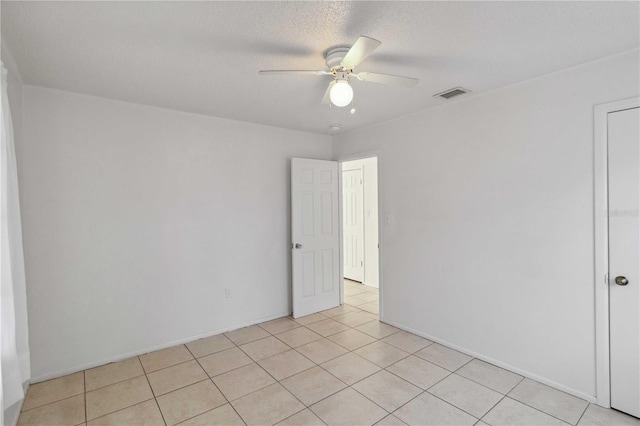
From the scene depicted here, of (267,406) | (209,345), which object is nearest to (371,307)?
(209,345)

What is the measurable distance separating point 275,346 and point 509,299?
2246 mm

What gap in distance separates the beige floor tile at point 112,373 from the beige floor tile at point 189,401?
551 mm

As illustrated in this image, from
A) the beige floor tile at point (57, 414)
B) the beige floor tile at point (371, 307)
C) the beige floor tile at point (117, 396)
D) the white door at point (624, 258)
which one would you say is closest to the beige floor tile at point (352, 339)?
the beige floor tile at point (371, 307)

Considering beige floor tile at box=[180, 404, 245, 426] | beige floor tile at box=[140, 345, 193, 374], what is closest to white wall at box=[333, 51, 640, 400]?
beige floor tile at box=[180, 404, 245, 426]

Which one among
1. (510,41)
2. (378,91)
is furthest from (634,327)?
(378,91)

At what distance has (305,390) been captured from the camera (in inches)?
97.6

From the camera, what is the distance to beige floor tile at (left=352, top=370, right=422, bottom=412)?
7.63 feet

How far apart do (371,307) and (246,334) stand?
179 cm

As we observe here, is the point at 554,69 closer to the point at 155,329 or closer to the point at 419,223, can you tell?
the point at 419,223

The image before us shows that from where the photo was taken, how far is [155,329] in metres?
3.20

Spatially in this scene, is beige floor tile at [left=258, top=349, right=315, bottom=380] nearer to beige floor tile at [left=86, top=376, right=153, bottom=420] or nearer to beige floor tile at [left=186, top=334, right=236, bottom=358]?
beige floor tile at [left=186, top=334, right=236, bottom=358]

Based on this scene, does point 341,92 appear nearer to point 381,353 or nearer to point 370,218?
point 381,353

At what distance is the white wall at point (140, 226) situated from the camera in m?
2.68

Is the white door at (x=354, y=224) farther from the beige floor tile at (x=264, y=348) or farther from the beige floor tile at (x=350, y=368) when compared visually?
the beige floor tile at (x=350, y=368)
